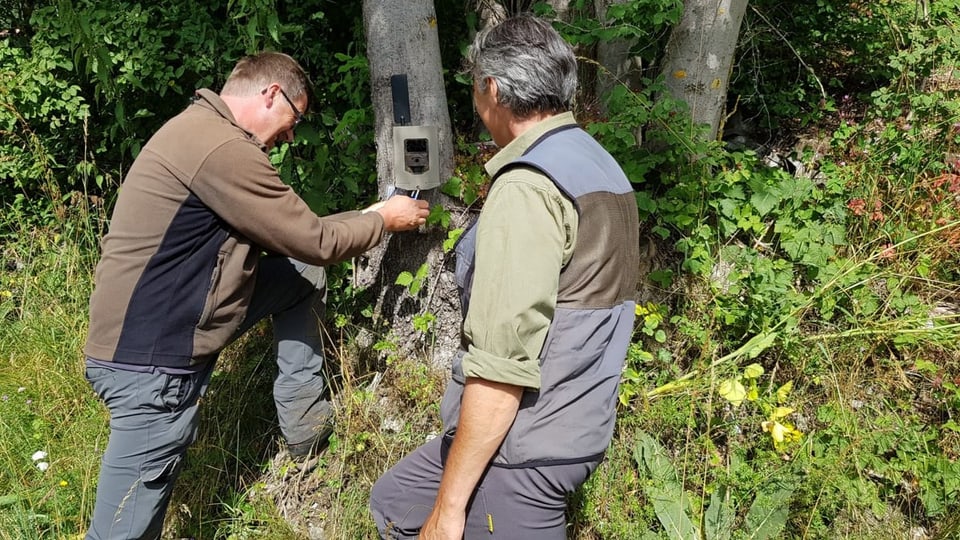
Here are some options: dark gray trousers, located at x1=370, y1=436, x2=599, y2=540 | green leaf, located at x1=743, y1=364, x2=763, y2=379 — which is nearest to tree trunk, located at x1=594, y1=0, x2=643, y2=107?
green leaf, located at x1=743, y1=364, x2=763, y2=379

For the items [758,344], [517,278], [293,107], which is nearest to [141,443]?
[293,107]

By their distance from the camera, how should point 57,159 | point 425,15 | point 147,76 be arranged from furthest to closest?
point 57,159 → point 147,76 → point 425,15

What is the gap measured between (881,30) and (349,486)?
13.9ft

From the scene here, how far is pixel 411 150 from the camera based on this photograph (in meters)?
Answer: 2.88

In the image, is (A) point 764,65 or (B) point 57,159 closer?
(A) point 764,65

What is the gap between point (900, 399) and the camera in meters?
2.98

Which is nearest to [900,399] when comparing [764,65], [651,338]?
[651,338]

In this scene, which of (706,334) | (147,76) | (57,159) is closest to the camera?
(706,334)

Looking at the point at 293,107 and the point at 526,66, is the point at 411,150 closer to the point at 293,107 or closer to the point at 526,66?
the point at 293,107

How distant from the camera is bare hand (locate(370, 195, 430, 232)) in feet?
9.21

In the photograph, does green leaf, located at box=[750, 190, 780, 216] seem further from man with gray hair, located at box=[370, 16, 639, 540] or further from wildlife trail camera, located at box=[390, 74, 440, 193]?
man with gray hair, located at box=[370, 16, 639, 540]

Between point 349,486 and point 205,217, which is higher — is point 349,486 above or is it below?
below

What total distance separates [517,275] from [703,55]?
2.19 m

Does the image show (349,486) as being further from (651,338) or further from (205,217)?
(651,338)
